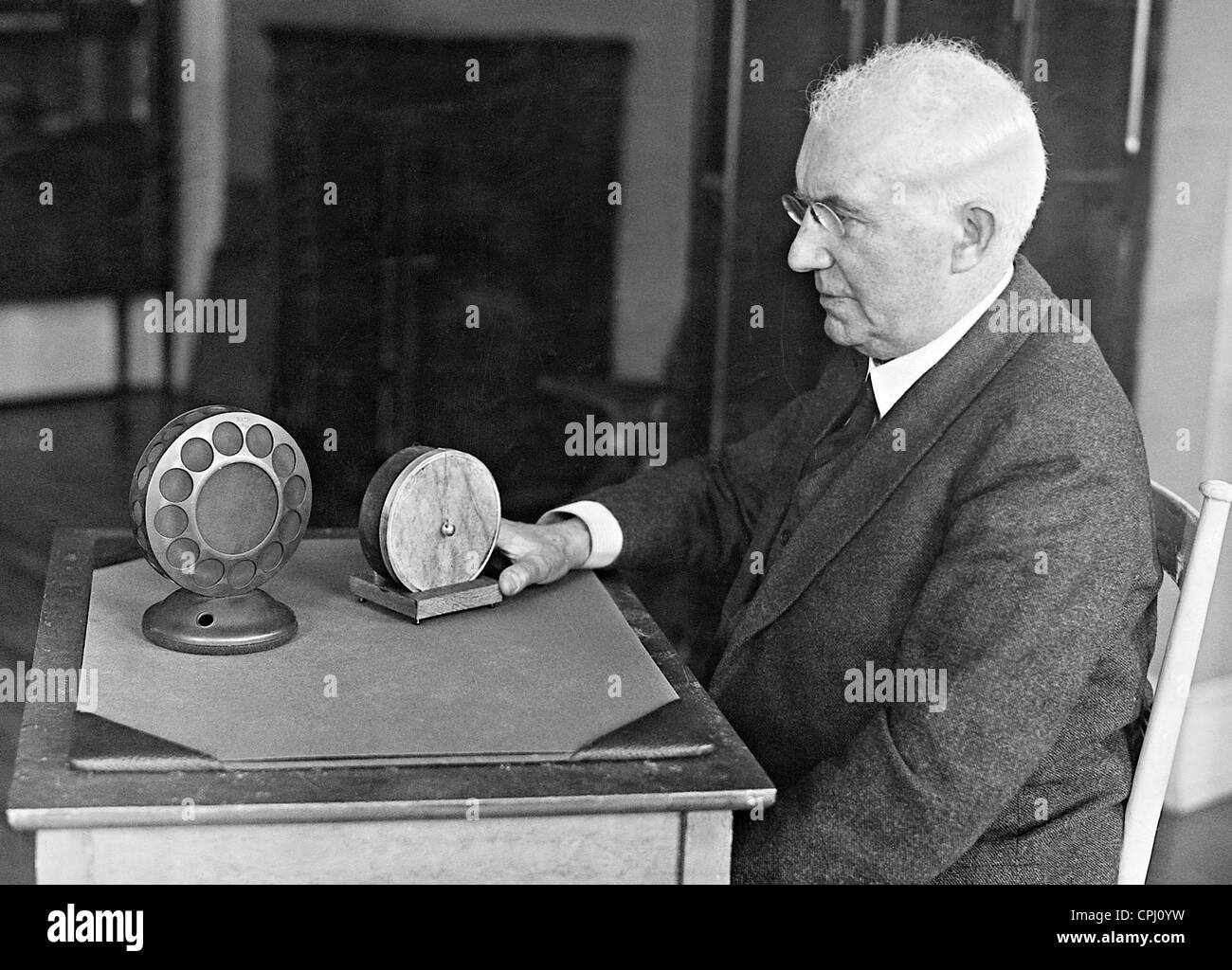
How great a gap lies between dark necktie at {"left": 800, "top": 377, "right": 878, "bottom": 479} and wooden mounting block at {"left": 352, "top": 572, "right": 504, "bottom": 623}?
0.49 m

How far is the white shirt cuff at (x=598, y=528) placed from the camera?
2.16 m

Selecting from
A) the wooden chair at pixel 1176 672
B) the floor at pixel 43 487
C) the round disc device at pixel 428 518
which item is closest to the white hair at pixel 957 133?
the wooden chair at pixel 1176 672

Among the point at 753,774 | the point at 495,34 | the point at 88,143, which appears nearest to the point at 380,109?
the point at 495,34

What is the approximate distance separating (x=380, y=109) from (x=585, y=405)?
2.12 ft

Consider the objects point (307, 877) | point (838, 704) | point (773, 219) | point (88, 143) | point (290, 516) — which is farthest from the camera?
point (773, 219)

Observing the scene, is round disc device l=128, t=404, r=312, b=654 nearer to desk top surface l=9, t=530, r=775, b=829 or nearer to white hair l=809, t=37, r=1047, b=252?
desk top surface l=9, t=530, r=775, b=829

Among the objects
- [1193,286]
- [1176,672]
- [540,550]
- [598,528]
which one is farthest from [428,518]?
[1193,286]

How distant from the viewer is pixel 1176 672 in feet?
Answer: 5.77

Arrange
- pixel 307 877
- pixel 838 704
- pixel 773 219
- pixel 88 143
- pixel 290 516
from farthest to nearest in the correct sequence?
pixel 773 219 → pixel 88 143 → pixel 838 704 → pixel 290 516 → pixel 307 877

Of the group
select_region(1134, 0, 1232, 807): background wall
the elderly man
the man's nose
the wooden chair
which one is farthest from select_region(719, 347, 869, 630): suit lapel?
select_region(1134, 0, 1232, 807): background wall

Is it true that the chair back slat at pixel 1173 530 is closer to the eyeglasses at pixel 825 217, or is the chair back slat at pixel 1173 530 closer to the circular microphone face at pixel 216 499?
the eyeglasses at pixel 825 217

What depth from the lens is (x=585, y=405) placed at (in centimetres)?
282

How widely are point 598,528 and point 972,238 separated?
66 cm

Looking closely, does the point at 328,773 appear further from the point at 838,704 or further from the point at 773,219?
the point at 773,219
